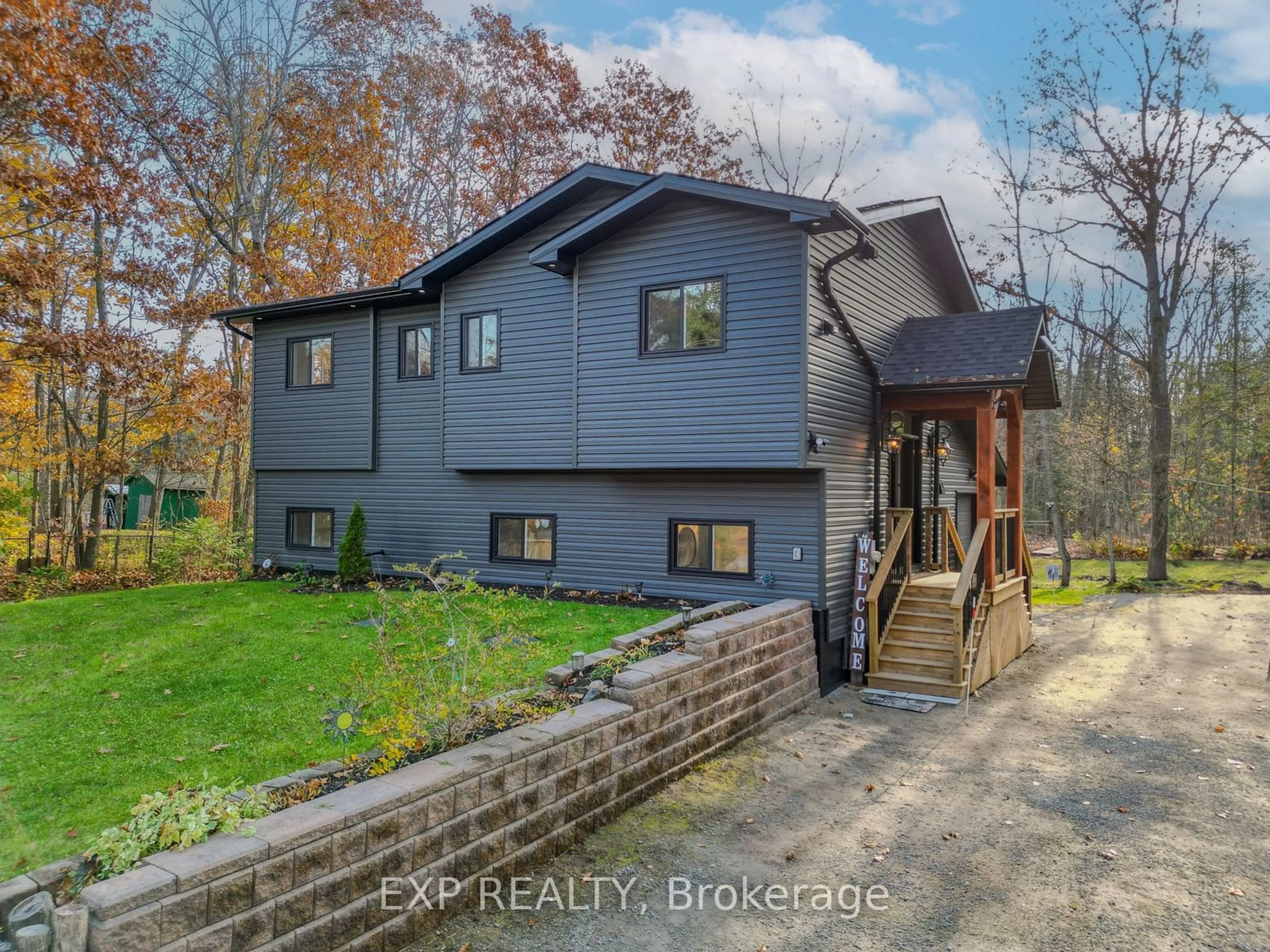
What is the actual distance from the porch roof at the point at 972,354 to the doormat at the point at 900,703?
4.00m

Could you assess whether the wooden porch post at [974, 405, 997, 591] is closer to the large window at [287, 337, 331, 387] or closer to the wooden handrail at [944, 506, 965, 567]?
the wooden handrail at [944, 506, 965, 567]

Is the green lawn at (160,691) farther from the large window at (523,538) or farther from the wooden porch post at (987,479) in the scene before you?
the wooden porch post at (987,479)

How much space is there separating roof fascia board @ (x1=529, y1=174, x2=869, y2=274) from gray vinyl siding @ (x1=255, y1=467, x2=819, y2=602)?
3052 millimetres

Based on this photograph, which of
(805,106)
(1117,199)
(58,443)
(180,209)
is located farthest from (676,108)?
(58,443)

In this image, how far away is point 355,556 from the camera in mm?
12695

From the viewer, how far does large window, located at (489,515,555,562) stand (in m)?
11.7

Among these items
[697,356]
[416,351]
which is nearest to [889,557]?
[697,356]

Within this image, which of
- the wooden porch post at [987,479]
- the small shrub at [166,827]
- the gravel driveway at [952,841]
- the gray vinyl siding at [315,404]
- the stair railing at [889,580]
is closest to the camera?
the small shrub at [166,827]

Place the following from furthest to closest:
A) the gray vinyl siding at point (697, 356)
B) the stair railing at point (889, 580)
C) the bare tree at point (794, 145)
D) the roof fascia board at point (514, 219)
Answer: the bare tree at point (794, 145) < the roof fascia board at point (514, 219) < the stair railing at point (889, 580) < the gray vinyl siding at point (697, 356)

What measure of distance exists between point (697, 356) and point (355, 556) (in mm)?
7108

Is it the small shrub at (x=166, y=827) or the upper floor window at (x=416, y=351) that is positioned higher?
the upper floor window at (x=416, y=351)

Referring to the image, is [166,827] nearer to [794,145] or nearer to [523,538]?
[523,538]

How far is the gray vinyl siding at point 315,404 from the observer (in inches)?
528

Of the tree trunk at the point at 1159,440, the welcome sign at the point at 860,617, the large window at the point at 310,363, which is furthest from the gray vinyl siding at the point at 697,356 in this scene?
the tree trunk at the point at 1159,440
